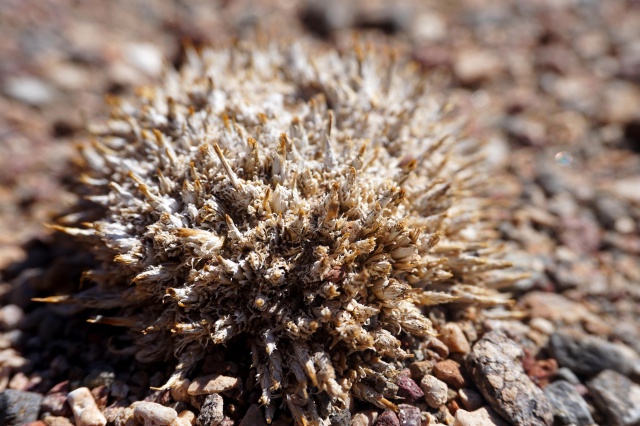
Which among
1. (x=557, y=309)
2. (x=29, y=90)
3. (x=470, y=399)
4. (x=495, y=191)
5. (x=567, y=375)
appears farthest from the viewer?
(x=29, y=90)

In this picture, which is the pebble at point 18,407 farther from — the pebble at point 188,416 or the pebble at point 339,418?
the pebble at point 339,418

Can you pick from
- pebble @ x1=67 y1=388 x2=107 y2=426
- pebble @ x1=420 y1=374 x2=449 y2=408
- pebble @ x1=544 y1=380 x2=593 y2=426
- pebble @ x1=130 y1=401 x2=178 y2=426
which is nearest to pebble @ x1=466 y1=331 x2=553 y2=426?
pebble @ x1=544 y1=380 x2=593 y2=426

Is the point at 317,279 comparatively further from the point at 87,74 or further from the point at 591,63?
the point at 591,63

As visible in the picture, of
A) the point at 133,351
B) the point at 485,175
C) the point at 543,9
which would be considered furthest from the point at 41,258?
the point at 543,9

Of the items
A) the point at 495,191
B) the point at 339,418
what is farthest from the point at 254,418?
the point at 495,191

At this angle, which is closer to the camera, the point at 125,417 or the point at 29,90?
the point at 125,417

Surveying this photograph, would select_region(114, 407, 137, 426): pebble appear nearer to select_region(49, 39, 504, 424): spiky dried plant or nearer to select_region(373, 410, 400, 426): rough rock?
select_region(49, 39, 504, 424): spiky dried plant

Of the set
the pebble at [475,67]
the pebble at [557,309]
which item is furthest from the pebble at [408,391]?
the pebble at [475,67]

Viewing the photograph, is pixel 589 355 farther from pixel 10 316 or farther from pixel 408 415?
pixel 10 316
